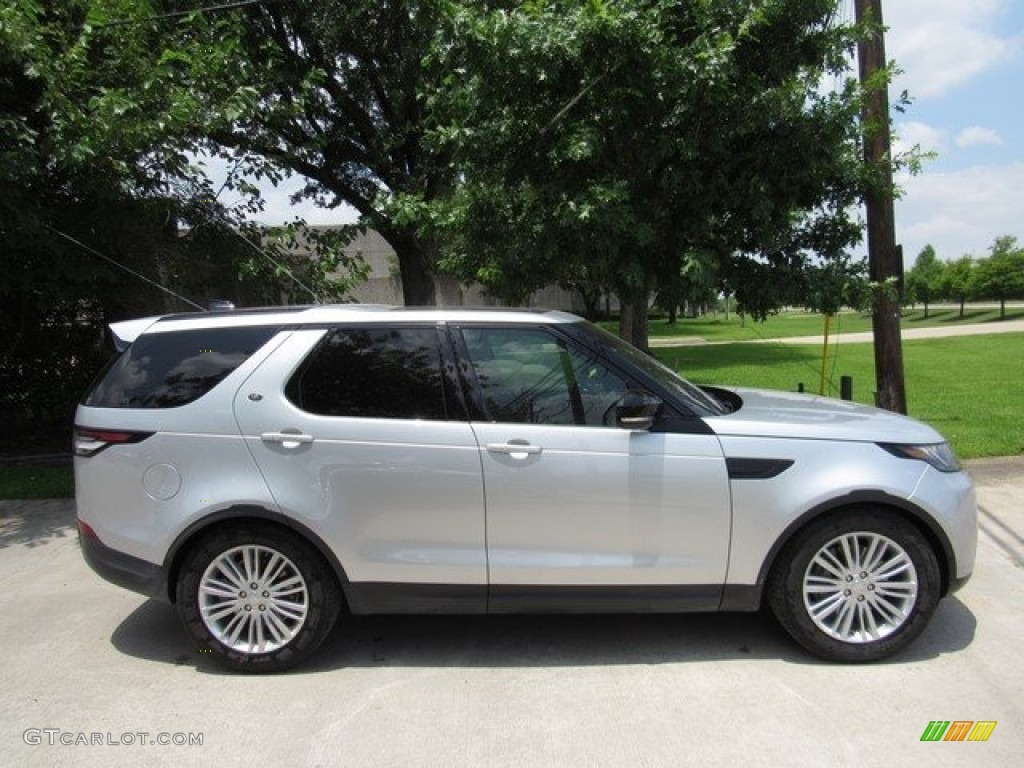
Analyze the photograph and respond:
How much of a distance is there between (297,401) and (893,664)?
10.1 ft

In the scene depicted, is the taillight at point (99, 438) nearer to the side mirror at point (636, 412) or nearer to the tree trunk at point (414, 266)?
the side mirror at point (636, 412)

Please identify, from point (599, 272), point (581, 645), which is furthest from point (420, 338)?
point (599, 272)

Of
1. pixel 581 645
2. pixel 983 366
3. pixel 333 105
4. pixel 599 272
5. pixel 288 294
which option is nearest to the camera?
pixel 581 645

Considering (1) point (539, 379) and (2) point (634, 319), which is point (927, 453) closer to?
(1) point (539, 379)

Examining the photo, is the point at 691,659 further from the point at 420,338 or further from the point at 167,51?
the point at 167,51

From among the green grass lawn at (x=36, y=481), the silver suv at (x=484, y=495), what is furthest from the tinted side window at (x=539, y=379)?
the green grass lawn at (x=36, y=481)

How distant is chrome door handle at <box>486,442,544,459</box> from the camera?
3523 mm

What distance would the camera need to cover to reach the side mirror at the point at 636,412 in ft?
11.5

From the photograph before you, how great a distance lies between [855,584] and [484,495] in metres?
1.78

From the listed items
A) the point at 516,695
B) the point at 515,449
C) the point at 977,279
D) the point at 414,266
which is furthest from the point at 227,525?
the point at 977,279

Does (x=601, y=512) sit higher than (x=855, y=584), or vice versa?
(x=601, y=512)

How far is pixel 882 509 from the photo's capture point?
3613 mm

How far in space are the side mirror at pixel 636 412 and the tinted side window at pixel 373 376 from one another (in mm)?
837

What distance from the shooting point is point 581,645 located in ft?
12.8
